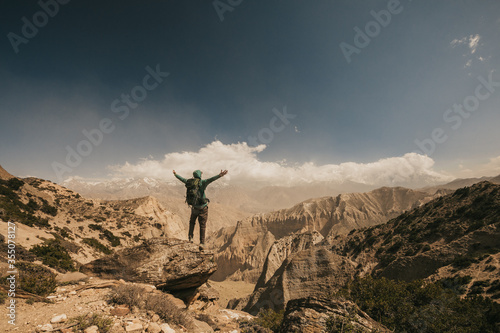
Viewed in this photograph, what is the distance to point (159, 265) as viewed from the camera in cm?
846

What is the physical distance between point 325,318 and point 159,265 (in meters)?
6.81

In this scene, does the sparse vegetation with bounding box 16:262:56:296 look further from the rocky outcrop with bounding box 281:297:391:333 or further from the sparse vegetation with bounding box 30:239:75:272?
the sparse vegetation with bounding box 30:239:75:272

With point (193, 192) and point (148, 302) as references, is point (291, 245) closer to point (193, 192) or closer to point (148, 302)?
point (193, 192)

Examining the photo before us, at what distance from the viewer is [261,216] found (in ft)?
404

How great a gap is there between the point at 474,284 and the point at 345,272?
997cm

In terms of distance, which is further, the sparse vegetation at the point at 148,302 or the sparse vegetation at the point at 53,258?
the sparse vegetation at the point at 53,258

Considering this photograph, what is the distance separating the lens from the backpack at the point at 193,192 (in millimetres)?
8008

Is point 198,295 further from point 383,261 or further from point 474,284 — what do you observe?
point 383,261

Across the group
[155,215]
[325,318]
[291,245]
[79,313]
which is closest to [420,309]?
[325,318]

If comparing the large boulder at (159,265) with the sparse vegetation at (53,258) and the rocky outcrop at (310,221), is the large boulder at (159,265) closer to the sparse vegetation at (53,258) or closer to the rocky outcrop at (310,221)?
the sparse vegetation at (53,258)

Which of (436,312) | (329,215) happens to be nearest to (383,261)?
A: (436,312)

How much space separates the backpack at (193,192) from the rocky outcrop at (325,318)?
544 cm

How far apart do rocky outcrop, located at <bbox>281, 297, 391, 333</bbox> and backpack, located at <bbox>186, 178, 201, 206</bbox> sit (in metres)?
5.44

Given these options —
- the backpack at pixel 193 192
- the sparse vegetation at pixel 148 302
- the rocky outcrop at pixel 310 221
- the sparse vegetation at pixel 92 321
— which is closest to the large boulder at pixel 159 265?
the sparse vegetation at pixel 148 302
